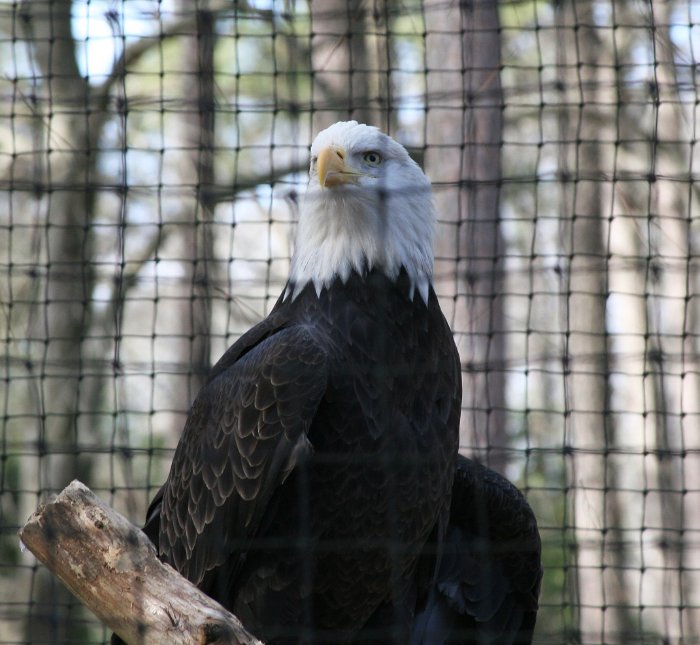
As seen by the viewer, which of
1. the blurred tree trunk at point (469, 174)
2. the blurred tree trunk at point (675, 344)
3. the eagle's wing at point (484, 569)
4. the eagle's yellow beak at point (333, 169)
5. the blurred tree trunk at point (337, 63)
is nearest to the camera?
the eagle's yellow beak at point (333, 169)

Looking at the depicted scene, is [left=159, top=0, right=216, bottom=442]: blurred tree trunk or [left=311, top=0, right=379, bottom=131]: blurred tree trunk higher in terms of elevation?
[left=311, top=0, right=379, bottom=131]: blurred tree trunk

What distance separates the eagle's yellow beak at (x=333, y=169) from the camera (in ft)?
11.4

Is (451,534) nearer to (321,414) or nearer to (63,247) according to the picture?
(321,414)

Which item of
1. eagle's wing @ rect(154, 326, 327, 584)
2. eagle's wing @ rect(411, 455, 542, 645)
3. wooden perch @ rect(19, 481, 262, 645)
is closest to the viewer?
A: wooden perch @ rect(19, 481, 262, 645)

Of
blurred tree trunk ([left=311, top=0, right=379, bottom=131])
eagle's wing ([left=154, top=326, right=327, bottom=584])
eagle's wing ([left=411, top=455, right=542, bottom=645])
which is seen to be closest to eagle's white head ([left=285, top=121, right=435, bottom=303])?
eagle's wing ([left=154, top=326, right=327, bottom=584])

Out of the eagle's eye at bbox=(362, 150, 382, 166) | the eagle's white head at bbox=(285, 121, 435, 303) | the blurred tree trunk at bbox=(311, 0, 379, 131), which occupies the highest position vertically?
the blurred tree trunk at bbox=(311, 0, 379, 131)

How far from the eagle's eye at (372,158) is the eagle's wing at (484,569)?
1085 millimetres

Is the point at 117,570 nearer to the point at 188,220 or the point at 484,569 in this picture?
the point at 484,569

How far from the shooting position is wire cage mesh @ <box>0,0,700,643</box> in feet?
19.6

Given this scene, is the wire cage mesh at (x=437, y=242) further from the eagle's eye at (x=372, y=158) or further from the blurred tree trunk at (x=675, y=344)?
the eagle's eye at (x=372, y=158)

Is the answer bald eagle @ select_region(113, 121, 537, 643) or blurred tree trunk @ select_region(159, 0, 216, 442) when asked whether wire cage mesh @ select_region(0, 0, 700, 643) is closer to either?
blurred tree trunk @ select_region(159, 0, 216, 442)

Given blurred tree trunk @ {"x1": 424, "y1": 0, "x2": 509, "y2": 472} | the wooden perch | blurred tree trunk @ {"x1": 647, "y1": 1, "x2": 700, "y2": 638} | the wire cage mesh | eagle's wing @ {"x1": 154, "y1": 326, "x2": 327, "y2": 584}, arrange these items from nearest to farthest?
the wooden perch → eagle's wing @ {"x1": 154, "y1": 326, "x2": 327, "y2": 584} → the wire cage mesh → blurred tree trunk @ {"x1": 424, "y1": 0, "x2": 509, "y2": 472} → blurred tree trunk @ {"x1": 647, "y1": 1, "x2": 700, "y2": 638}

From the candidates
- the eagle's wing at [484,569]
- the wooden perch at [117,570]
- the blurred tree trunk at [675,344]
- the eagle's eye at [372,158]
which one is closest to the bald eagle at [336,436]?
the eagle's eye at [372,158]

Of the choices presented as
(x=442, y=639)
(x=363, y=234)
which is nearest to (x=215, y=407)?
(x=363, y=234)
